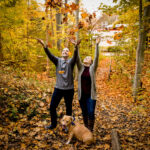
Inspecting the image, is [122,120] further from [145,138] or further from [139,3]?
[139,3]

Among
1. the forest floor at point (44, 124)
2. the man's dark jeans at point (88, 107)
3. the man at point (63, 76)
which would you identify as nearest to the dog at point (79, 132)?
the forest floor at point (44, 124)

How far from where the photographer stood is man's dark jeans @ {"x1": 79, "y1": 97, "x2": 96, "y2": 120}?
3.01 m

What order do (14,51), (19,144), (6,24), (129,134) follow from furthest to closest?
(14,51), (6,24), (129,134), (19,144)

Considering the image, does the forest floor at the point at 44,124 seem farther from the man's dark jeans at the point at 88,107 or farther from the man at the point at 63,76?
the man at the point at 63,76

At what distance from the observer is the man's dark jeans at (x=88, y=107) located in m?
3.01

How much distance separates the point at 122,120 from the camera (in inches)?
181

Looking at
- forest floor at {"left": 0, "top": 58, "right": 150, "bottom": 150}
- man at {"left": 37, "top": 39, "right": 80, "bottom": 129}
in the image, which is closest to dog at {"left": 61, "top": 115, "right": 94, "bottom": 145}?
forest floor at {"left": 0, "top": 58, "right": 150, "bottom": 150}

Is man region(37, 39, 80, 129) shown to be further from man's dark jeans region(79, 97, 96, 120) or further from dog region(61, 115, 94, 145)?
dog region(61, 115, 94, 145)

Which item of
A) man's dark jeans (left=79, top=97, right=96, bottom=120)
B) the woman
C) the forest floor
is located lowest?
the forest floor

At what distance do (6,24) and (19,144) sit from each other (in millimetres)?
5544

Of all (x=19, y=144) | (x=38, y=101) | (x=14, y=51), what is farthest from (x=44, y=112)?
(x=14, y=51)

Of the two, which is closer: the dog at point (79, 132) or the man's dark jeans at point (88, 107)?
the dog at point (79, 132)

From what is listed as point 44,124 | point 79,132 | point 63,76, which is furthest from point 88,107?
point 44,124

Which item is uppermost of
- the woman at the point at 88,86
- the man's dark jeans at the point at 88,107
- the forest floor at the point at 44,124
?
the woman at the point at 88,86
